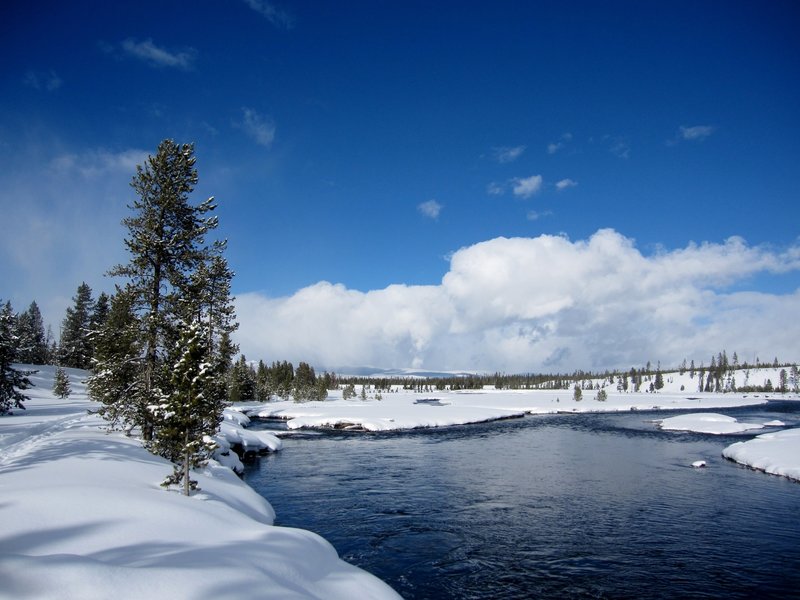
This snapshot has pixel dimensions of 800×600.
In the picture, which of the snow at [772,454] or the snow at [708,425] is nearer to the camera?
the snow at [772,454]

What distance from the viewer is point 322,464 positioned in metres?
35.7

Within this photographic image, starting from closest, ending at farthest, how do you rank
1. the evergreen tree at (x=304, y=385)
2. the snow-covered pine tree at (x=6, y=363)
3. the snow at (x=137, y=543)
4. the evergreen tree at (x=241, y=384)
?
the snow at (x=137, y=543), the snow-covered pine tree at (x=6, y=363), the evergreen tree at (x=241, y=384), the evergreen tree at (x=304, y=385)

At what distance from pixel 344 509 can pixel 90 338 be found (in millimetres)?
15382

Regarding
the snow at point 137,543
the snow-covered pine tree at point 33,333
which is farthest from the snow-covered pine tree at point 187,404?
the snow-covered pine tree at point 33,333

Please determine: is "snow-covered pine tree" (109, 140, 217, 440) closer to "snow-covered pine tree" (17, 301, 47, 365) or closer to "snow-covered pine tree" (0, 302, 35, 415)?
"snow-covered pine tree" (0, 302, 35, 415)

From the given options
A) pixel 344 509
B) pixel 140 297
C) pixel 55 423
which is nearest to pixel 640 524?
pixel 344 509

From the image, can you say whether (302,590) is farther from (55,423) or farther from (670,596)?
(55,423)

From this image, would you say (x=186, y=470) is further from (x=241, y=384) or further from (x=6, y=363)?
(x=241, y=384)

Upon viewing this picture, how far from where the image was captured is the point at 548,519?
21.4 m

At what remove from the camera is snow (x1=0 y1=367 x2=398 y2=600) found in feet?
25.0

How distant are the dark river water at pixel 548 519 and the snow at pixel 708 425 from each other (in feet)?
62.1

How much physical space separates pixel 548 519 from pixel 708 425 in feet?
163

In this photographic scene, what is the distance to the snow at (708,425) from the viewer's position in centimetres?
5584

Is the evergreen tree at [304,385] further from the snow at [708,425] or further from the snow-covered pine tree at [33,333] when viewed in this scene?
the snow at [708,425]
